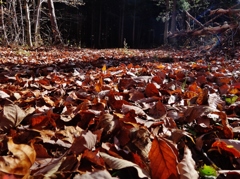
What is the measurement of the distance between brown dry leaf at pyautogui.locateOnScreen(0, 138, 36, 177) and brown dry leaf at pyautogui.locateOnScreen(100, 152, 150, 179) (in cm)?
22

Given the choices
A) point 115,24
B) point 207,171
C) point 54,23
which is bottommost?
point 207,171

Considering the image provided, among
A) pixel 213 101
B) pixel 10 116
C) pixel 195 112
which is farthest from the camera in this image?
pixel 213 101

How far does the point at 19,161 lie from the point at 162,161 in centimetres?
40

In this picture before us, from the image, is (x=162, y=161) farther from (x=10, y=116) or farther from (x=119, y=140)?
(x=10, y=116)

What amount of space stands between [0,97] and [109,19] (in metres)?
25.1

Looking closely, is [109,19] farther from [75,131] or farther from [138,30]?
[75,131]

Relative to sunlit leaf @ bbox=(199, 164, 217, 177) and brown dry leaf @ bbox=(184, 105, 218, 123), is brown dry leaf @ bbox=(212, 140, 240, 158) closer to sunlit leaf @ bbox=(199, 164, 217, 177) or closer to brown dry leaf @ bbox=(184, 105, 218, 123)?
sunlit leaf @ bbox=(199, 164, 217, 177)

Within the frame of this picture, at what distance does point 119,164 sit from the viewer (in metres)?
0.76

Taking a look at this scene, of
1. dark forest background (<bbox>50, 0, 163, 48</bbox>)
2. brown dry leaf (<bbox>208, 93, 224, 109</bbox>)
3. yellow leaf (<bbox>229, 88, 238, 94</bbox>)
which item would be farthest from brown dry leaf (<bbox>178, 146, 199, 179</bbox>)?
dark forest background (<bbox>50, 0, 163, 48</bbox>)

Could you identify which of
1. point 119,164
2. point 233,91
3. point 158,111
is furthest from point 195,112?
point 233,91

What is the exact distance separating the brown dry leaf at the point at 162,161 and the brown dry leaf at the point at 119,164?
3cm

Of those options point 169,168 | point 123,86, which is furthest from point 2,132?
point 123,86

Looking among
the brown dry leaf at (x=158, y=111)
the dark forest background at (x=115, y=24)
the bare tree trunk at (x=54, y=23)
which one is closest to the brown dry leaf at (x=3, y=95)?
the brown dry leaf at (x=158, y=111)

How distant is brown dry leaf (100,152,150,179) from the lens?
28.5 inches
